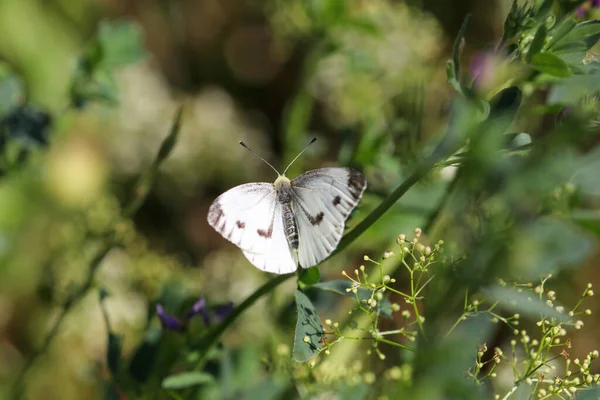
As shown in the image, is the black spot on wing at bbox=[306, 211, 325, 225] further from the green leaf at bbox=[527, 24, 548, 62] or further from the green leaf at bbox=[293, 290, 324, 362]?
the green leaf at bbox=[527, 24, 548, 62]

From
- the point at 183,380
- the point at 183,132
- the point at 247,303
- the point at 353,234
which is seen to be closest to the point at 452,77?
the point at 353,234

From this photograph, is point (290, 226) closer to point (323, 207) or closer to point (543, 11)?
point (323, 207)

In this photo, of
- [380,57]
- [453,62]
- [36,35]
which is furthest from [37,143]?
[36,35]

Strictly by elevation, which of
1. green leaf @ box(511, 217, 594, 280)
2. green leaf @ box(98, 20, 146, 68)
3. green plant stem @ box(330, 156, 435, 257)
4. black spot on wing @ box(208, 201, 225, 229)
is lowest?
black spot on wing @ box(208, 201, 225, 229)

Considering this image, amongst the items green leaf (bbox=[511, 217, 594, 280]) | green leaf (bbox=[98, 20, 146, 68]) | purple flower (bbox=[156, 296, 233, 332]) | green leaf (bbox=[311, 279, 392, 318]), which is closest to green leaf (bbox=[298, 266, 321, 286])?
green leaf (bbox=[311, 279, 392, 318])

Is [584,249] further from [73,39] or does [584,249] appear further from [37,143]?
[73,39]

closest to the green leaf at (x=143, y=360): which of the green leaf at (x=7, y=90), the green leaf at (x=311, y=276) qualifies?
the green leaf at (x=311, y=276)

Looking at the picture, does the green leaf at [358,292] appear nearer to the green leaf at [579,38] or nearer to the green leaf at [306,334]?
the green leaf at [306,334]
